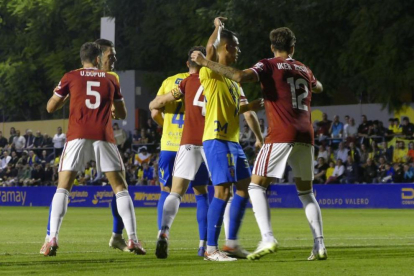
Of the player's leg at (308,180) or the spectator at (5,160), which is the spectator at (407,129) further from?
the player's leg at (308,180)

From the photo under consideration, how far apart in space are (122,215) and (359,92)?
965 inches

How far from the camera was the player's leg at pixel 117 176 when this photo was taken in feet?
35.3

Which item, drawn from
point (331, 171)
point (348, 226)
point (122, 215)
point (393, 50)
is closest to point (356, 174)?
point (331, 171)

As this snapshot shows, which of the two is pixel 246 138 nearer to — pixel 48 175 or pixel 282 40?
pixel 48 175

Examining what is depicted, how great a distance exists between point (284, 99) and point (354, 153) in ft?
69.1

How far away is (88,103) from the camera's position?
10.9 metres

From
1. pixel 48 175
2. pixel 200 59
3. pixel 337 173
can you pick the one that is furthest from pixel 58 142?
pixel 200 59

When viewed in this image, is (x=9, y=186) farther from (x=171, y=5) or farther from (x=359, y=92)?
(x=359, y=92)

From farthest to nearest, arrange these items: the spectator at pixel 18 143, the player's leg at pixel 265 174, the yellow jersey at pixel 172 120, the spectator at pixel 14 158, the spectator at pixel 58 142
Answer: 1. the spectator at pixel 18 143
2. the spectator at pixel 14 158
3. the spectator at pixel 58 142
4. the yellow jersey at pixel 172 120
5. the player's leg at pixel 265 174

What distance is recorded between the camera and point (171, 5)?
42156mm

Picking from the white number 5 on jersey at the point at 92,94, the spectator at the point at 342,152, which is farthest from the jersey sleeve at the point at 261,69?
the spectator at the point at 342,152

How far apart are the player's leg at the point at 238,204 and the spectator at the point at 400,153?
19.9 m

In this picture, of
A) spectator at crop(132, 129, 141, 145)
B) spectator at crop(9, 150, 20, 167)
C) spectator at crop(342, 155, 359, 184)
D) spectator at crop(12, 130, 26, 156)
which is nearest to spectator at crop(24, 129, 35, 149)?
spectator at crop(12, 130, 26, 156)

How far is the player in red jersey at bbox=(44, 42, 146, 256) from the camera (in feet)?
35.1
